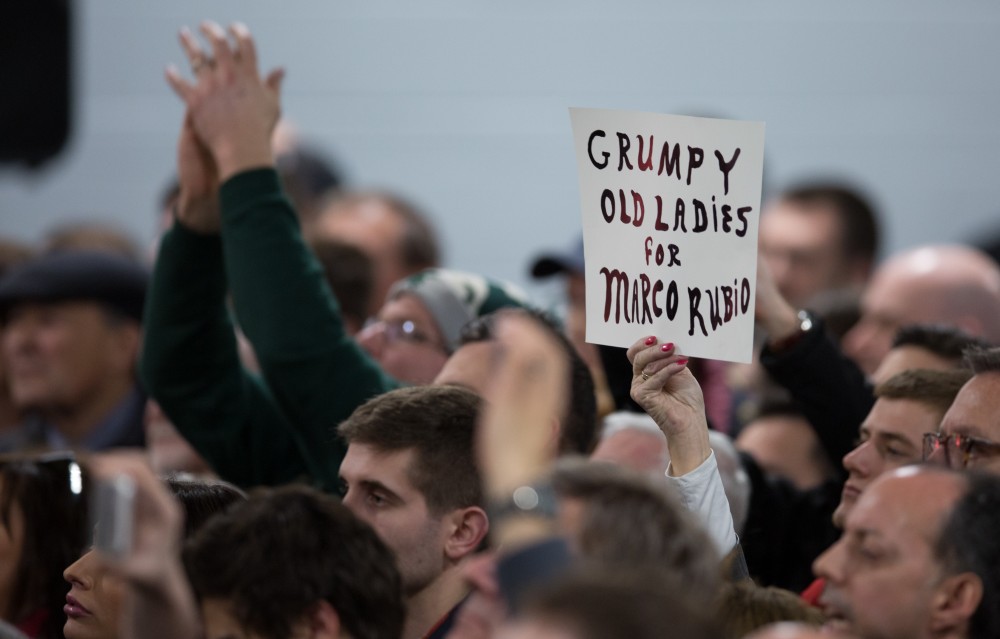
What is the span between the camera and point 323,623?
96.4 inches

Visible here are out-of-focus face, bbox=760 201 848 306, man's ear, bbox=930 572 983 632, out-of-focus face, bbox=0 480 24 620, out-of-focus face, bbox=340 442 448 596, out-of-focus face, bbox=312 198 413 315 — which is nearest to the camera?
man's ear, bbox=930 572 983 632

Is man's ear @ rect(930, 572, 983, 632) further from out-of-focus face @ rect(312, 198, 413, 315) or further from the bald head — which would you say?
out-of-focus face @ rect(312, 198, 413, 315)

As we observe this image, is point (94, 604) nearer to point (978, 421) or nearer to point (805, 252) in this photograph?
point (978, 421)

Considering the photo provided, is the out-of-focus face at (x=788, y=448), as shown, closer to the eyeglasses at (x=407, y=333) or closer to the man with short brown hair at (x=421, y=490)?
the eyeglasses at (x=407, y=333)

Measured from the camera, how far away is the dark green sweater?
3.69 metres

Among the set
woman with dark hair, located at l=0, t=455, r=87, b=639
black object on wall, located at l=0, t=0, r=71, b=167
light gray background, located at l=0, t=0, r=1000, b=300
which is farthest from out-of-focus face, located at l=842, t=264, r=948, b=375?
light gray background, located at l=0, t=0, r=1000, b=300

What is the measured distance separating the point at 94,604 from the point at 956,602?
146 cm

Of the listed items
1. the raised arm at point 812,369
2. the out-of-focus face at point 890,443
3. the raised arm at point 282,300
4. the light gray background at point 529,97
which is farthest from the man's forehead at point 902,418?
the light gray background at point 529,97

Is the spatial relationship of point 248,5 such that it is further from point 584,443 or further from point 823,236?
point 584,443

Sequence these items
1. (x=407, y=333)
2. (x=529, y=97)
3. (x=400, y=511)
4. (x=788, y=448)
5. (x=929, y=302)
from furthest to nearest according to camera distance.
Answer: (x=529, y=97) < (x=929, y=302) < (x=788, y=448) < (x=407, y=333) < (x=400, y=511)

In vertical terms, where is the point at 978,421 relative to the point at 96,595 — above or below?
above

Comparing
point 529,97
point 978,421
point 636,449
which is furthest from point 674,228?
point 529,97

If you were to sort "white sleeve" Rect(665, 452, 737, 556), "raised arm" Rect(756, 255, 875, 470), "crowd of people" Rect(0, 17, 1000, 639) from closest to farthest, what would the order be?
"crowd of people" Rect(0, 17, 1000, 639) < "white sleeve" Rect(665, 452, 737, 556) < "raised arm" Rect(756, 255, 875, 470)

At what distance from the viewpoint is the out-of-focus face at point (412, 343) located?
4156 mm
